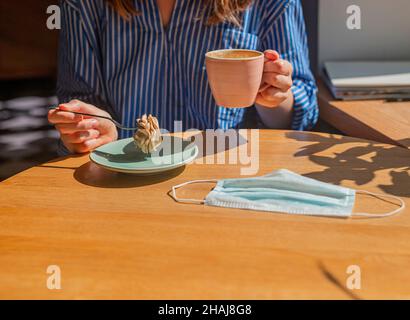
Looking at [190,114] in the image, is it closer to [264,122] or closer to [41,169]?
[264,122]

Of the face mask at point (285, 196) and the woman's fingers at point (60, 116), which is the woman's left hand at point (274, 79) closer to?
the face mask at point (285, 196)

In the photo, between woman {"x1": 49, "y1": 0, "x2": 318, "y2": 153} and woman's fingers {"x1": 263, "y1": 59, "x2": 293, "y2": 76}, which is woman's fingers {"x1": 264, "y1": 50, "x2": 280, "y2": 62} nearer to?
woman's fingers {"x1": 263, "y1": 59, "x2": 293, "y2": 76}

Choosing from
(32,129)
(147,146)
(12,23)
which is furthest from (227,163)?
(32,129)

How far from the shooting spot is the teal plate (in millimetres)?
1103

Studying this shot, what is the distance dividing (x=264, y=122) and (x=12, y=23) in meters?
1.21

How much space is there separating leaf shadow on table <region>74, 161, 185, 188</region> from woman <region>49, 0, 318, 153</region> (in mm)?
420

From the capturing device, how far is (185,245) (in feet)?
2.87

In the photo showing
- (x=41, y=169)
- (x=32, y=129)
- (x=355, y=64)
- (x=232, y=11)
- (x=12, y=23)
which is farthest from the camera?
(x=32, y=129)

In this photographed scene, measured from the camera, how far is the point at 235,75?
3.74 ft

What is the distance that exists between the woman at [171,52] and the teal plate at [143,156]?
1.16 ft

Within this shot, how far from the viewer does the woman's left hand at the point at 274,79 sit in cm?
127

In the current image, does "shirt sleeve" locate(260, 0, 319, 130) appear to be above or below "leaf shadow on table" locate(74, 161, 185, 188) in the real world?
above

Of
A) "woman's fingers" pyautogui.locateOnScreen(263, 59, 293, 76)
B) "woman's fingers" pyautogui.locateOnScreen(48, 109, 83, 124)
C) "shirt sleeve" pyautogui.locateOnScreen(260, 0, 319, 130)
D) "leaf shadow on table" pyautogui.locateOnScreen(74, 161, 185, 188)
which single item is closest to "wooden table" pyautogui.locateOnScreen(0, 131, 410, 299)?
"leaf shadow on table" pyautogui.locateOnScreen(74, 161, 185, 188)

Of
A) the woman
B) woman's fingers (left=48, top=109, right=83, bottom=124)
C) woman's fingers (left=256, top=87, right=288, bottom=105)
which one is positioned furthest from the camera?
the woman
